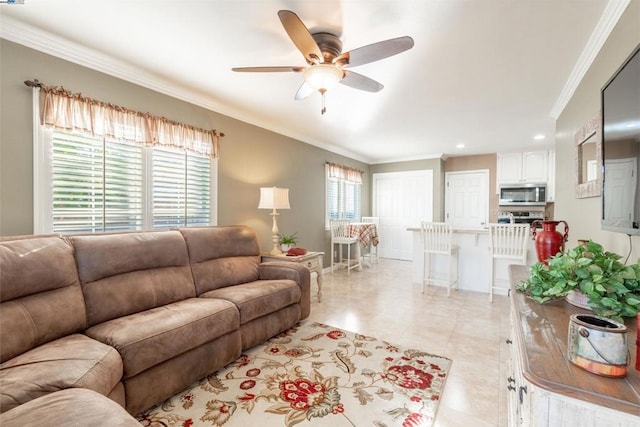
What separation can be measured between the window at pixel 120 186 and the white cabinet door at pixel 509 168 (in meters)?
5.81

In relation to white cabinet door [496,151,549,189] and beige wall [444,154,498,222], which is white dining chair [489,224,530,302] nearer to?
beige wall [444,154,498,222]

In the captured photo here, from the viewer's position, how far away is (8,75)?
1.94 meters

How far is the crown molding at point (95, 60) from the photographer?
194 cm

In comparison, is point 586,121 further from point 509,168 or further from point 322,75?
point 509,168

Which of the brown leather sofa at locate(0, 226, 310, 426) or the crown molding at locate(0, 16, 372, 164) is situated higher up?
the crown molding at locate(0, 16, 372, 164)

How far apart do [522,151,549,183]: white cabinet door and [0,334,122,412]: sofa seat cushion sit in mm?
6955

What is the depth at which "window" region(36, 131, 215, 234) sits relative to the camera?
216 cm

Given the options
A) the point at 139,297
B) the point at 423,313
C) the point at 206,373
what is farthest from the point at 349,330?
the point at 139,297

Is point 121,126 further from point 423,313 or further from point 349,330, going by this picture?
point 423,313

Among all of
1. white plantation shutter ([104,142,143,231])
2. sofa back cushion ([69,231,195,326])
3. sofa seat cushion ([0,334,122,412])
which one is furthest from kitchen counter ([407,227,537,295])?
sofa seat cushion ([0,334,122,412])


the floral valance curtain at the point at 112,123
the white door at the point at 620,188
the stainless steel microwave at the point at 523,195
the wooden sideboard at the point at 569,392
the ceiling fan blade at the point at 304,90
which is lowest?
the wooden sideboard at the point at 569,392

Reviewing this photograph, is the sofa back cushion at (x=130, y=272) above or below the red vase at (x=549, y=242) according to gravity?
below

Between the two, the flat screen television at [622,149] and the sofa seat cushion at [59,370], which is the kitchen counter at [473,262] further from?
the sofa seat cushion at [59,370]

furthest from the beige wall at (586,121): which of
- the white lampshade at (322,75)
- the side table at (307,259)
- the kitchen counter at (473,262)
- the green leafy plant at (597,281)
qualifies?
the side table at (307,259)
